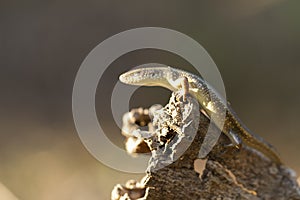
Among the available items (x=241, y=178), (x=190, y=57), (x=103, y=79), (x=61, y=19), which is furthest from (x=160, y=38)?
(x=241, y=178)

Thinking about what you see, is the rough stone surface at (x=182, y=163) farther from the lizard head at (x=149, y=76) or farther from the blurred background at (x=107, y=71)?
the blurred background at (x=107, y=71)

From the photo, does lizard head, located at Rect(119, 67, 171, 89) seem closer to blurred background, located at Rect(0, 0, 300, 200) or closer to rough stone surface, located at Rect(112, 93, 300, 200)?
rough stone surface, located at Rect(112, 93, 300, 200)

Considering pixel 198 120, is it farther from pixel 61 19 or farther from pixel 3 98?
pixel 61 19

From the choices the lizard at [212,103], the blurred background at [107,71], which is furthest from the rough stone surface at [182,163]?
the blurred background at [107,71]

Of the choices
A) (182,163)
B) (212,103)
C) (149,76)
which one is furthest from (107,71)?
(182,163)

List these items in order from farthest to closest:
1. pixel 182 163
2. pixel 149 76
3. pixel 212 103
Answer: pixel 149 76
pixel 212 103
pixel 182 163

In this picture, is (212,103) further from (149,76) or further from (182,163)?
(149,76)

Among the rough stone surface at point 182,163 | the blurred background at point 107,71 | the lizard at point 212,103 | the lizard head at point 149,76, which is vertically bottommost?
the rough stone surface at point 182,163

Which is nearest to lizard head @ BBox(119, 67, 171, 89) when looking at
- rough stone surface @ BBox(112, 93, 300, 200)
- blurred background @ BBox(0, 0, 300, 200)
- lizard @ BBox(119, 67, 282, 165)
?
lizard @ BBox(119, 67, 282, 165)
